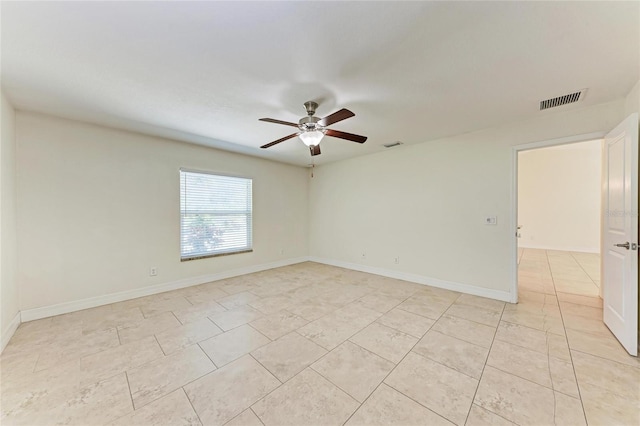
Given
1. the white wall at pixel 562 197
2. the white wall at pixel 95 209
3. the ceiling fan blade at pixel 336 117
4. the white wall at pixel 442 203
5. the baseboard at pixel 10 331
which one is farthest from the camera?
the white wall at pixel 562 197

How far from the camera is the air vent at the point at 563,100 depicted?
8.04 ft

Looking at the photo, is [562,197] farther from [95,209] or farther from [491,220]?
[95,209]

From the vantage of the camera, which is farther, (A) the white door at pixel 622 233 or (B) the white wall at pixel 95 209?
(B) the white wall at pixel 95 209

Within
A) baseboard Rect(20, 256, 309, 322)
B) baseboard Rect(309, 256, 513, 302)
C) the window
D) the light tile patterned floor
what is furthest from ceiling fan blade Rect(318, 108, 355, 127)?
baseboard Rect(20, 256, 309, 322)

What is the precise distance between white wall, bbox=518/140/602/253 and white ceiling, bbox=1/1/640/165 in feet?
19.4

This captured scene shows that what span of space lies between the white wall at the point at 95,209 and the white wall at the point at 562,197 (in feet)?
29.7

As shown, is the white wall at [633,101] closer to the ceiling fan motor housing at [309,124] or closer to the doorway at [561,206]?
the ceiling fan motor housing at [309,124]

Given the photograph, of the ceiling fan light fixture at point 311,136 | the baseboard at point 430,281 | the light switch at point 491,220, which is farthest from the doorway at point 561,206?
the ceiling fan light fixture at point 311,136

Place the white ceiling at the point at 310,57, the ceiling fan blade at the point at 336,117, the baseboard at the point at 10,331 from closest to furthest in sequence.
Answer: the white ceiling at the point at 310,57
the ceiling fan blade at the point at 336,117
the baseboard at the point at 10,331

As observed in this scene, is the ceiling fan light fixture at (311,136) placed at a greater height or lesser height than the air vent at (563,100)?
lesser

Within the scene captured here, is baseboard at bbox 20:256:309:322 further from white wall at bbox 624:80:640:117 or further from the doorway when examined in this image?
the doorway

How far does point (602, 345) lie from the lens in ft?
7.34

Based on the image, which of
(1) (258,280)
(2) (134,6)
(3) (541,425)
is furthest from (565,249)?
(2) (134,6)

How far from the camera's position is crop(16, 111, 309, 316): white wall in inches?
114
